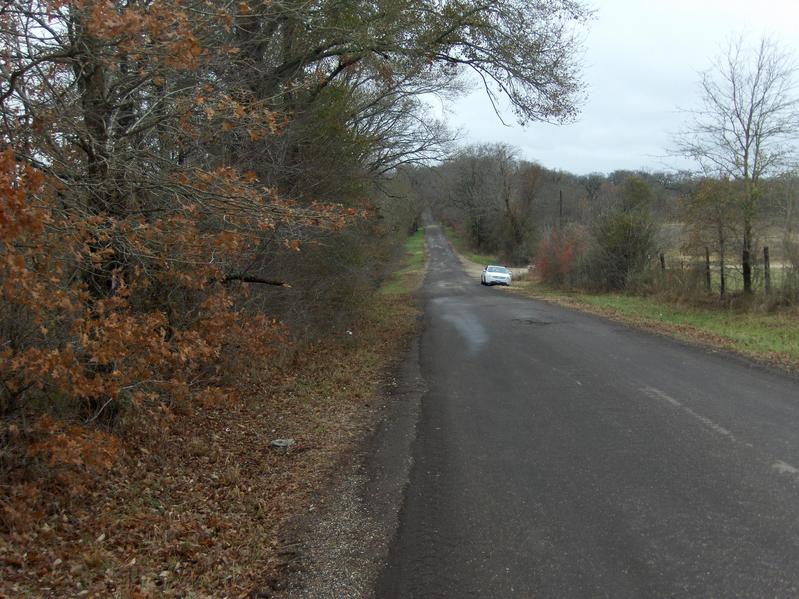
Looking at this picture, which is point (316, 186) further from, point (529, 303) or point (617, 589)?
point (529, 303)

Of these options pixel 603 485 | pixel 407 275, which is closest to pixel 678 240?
pixel 603 485

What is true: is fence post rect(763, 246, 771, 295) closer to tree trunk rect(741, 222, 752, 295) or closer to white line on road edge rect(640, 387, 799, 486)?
tree trunk rect(741, 222, 752, 295)

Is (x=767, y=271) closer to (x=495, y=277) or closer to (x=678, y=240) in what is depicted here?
(x=678, y=240)

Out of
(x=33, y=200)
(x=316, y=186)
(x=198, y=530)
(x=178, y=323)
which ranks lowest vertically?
(x=198, y=530)

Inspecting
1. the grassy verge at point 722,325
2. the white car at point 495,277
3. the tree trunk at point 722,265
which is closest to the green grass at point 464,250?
the white car at point 495,277

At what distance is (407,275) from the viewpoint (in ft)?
166

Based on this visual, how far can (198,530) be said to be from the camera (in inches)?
181

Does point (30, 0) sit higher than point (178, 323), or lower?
higher

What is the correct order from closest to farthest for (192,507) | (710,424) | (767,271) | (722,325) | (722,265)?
(192,507)
(710,424)
(722,325)
(767,271)
(722,265)

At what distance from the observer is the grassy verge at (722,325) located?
37.3 ft

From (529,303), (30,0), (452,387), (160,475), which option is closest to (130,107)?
(30,0)

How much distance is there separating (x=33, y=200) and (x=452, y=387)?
6.34 meters

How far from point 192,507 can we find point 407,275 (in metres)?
45.6

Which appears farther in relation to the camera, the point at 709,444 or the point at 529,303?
the point at 529,303
